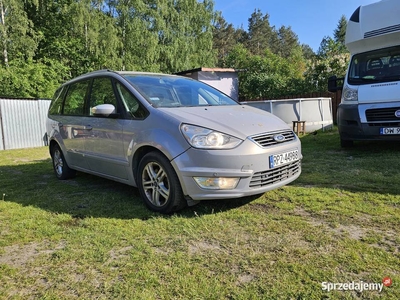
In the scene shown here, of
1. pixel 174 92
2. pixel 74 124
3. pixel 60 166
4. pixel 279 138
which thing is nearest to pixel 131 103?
pixel 174 92

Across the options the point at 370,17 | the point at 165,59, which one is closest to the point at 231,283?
the point at 370,17

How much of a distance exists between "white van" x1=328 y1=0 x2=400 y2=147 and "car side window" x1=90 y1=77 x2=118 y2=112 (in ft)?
15.0

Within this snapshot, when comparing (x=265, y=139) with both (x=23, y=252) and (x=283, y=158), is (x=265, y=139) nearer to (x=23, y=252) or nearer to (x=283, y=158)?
(x=283, y=158)

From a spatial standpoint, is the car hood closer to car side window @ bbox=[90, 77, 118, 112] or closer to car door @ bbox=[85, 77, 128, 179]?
car door @ bbox=[85, 77, 128, 179]

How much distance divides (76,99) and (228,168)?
3.14 metres

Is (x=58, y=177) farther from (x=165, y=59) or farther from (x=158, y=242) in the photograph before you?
(x=165, y=59)

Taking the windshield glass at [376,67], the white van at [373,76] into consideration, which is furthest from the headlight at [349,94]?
the windshield glass at [376,67]

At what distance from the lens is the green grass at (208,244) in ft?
6.60

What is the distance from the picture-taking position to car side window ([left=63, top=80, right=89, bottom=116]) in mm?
4609

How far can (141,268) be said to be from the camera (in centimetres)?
226

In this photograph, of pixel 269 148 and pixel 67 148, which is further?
pixel 67 148

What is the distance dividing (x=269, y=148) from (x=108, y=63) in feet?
71.7

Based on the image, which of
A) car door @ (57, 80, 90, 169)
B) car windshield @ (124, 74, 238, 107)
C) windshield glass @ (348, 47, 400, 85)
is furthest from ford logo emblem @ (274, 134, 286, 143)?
windshield glass @ (348, 47, 400, 85)

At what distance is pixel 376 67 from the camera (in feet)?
20.3
